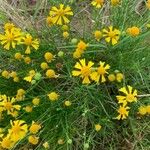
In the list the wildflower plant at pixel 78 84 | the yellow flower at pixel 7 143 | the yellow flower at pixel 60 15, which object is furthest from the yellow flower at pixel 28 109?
the yellow flower at pixel 60 15

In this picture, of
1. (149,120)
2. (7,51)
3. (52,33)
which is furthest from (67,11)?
(149,120)

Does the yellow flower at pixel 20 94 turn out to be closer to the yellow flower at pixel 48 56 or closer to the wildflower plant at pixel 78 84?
the wildflower plant at pixel 78 84

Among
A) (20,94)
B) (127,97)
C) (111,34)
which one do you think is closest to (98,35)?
(111,34)

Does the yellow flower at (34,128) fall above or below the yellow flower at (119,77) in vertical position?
below

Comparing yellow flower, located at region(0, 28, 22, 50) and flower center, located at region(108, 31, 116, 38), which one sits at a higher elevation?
flower center, located at region(108, 31, 116, 38)

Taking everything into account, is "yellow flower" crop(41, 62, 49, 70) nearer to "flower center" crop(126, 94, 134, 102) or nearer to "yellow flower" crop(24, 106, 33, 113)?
"yellow flower" crop(24, 106, 33, 113)

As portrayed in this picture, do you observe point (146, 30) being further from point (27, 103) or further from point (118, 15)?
point (27, 103)

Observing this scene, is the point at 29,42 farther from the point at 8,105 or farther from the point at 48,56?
the point at 8,105

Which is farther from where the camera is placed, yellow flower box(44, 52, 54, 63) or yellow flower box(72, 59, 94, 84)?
yellow flower box(44, 52, 54, 63)

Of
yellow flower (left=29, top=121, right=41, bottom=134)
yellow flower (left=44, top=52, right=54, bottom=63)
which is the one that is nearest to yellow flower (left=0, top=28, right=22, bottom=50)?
yellow flower (left=44, top=52, right=54, bottom=63)
